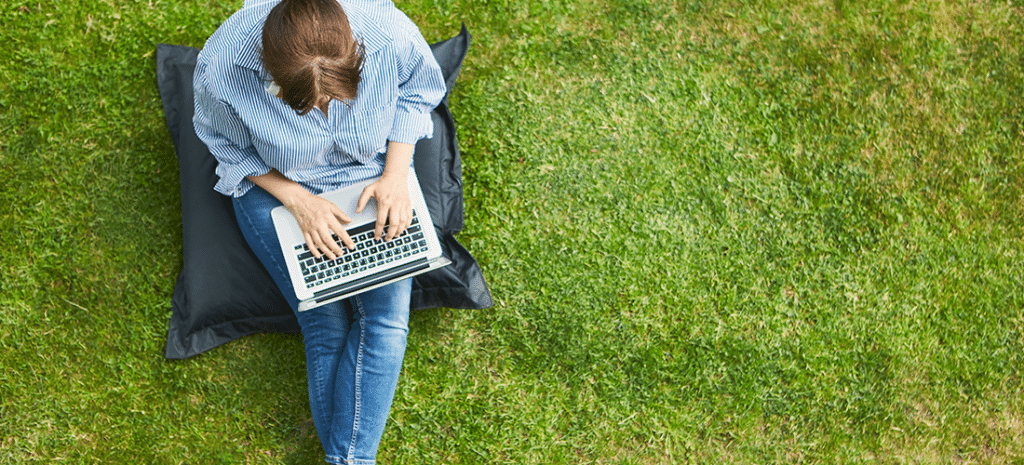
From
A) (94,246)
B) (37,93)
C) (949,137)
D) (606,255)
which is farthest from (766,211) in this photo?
(37,93)

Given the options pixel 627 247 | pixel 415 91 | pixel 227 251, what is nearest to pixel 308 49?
pixel 415 91

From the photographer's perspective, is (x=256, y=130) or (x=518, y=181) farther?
(x=518, y=181)

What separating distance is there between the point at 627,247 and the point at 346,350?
1.37m

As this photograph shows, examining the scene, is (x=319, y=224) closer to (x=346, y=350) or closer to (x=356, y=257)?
(x=356, y=257)

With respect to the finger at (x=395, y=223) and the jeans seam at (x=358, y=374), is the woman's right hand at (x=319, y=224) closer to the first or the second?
the finger at (x=395, y=223)

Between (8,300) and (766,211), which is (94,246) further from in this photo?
(766,211)

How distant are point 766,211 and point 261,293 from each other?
2.40m

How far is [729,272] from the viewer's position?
2926mm

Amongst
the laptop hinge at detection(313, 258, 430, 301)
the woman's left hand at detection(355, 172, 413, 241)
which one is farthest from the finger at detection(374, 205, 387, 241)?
the laptop hinge at detection(313, 258, 430, 301)

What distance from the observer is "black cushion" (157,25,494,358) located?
2.52 m

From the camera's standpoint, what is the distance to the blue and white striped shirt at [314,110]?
1.96 metres

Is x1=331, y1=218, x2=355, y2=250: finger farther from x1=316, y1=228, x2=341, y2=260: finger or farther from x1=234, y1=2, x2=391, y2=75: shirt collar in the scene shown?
x1=234, y1=2, x2=391, y2=75: shirt collar

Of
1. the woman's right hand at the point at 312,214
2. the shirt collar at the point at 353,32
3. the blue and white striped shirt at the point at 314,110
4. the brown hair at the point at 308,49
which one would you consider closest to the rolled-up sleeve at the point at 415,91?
the blue and white striped shirt at the point at 314,110

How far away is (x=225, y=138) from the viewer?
7.11 ft
